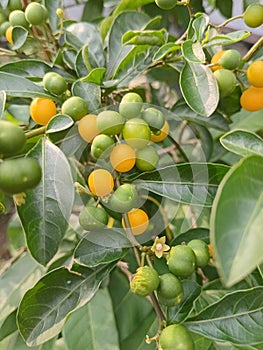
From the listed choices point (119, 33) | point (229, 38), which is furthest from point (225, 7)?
point (229, 38)

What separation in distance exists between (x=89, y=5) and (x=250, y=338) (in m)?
0.82

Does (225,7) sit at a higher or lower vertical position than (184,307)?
higher

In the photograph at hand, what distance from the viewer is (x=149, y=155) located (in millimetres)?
667

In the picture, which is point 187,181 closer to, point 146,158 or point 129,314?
point 146,158

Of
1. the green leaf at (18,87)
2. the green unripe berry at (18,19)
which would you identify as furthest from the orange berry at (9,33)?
the green leaf at (18,87)

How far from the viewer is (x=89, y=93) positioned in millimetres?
723

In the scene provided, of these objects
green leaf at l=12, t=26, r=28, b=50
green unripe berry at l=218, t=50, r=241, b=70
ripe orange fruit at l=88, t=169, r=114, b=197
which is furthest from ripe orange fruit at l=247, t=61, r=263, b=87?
green leaf at l=12, t=26, r=28, b=50

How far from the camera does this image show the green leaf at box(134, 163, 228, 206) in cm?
67

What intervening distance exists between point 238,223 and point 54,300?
1.26ft

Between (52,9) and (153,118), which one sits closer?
(153,118)

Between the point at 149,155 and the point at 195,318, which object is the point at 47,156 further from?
the point at 195,318

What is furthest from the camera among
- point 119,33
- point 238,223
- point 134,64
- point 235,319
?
point 119,33

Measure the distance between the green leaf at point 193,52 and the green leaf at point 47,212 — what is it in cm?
21

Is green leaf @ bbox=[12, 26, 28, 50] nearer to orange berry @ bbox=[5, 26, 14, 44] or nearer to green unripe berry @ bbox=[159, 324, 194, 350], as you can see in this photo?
orange berry @ bbox=[5, 26, 14, 44]
